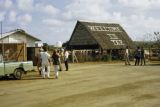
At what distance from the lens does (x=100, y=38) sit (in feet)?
167

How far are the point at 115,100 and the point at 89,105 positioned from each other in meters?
1.38

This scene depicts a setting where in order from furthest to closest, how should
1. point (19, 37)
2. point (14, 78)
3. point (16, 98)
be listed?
point (19, 37) < point (14, 78) < point (16, 98)

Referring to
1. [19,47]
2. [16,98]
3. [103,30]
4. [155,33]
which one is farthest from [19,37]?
[16,98]

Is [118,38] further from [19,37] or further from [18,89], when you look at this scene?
[18,89]

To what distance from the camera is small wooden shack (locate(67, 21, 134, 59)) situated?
4986 cm

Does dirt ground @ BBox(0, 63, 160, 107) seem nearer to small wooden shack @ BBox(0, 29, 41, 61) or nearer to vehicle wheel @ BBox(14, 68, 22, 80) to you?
vehicle wheel @ BBox(14, 68, 22, 80)

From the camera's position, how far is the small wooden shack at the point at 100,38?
49859 mm

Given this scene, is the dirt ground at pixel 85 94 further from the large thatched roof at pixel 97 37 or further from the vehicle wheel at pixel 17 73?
the large thatched roof at pixel 97 37

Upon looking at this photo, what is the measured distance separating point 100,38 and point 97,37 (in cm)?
46

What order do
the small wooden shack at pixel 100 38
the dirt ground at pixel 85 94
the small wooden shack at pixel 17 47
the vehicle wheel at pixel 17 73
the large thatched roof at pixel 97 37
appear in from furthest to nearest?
the large thatched roof at pixel 97 37 < the small wooden shack at pixel 100 38 < the small wooden shack at pixel 17 47 < the vehicle wheel at pixel 17 73 < the dirt ground at pixel 85 94

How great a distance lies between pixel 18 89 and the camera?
1723cm

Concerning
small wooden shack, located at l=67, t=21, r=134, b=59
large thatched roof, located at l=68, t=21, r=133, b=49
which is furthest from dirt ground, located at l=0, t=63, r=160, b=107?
large thatched roof, located at l=68, t=21, r=133, b=49

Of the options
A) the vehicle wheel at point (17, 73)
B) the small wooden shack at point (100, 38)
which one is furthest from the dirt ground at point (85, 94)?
the small wooden shack at point (100, 38)

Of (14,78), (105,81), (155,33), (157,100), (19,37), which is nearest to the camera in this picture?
(157,100)
